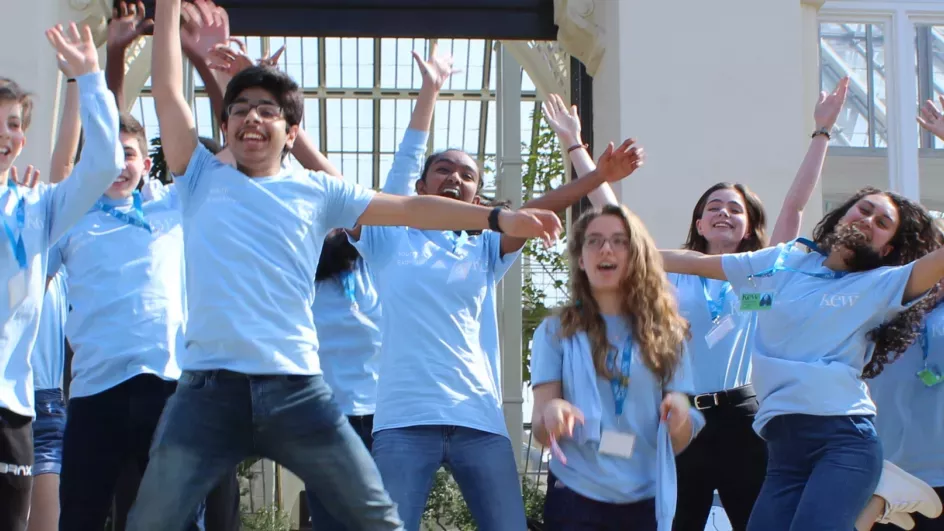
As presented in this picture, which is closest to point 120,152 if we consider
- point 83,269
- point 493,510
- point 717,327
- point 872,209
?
point 83,269

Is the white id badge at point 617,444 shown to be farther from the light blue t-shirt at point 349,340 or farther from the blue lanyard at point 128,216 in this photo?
the blue lanyard at point 128,216

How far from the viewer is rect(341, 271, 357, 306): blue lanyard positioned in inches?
190

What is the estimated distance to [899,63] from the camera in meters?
6.92

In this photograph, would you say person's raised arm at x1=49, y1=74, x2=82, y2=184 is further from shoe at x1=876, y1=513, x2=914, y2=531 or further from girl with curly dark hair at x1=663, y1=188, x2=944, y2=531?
shoe at x1=876, y1=513, x2=914, y2=531

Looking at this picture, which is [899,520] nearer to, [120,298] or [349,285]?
[349,285]

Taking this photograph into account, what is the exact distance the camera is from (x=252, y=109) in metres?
3.58

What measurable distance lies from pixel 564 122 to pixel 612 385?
1289mm

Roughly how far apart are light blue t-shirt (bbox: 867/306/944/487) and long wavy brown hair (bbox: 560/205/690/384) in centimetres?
106

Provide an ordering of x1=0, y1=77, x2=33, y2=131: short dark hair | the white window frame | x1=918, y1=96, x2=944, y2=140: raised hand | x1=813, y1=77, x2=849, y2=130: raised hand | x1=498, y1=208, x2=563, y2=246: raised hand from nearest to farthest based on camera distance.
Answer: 1. x1=498, y1=208, x2=563, y2=246: raised hand
2. x1=0, y1=77, x2=33, y2=131: short dark hair
3. x1=918, y1=96, x2=944, y2=140: raised hand
4. x1=813, y1=77, x2=849, y2=130: raised hand
5. the white window frame

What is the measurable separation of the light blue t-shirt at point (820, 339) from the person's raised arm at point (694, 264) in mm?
245

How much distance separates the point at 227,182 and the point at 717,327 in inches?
82.6

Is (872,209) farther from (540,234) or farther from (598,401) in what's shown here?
(540,234)

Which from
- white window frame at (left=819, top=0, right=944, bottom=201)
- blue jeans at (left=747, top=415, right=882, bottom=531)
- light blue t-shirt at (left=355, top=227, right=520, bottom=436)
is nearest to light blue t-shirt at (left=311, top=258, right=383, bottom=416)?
light blue t-shirt at (left=355, top=227, right=520, bottom=436)

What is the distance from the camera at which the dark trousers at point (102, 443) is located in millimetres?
3984
